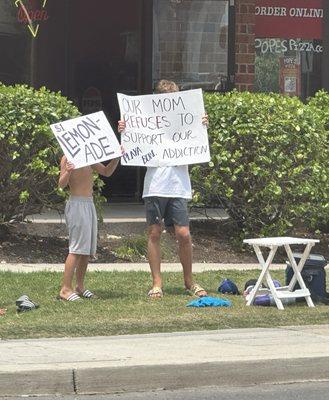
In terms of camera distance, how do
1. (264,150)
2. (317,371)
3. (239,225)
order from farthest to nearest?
(239,225) < (264,150) < (317,371)

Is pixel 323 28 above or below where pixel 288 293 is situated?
above

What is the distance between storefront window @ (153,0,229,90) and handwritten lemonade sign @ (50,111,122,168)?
619 centimetres

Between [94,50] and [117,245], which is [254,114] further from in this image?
[94,50]

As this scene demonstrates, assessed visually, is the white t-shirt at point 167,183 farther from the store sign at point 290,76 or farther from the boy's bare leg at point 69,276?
the store sign at point 290,76

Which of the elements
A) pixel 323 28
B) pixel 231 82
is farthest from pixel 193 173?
pixel 323 28

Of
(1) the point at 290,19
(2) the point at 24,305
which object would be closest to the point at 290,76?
(1) the point at 290,19

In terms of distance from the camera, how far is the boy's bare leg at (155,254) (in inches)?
378

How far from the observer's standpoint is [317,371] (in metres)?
7.36

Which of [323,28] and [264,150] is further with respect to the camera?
[323,28]

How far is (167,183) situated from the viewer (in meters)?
9.71

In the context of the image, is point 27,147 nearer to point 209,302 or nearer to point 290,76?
point 209,302

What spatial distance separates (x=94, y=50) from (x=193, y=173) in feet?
13.6

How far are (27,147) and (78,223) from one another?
2509mm

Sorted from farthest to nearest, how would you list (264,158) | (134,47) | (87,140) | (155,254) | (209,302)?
(134,47), (264,158), (155,254), (87,140), (209,302)
